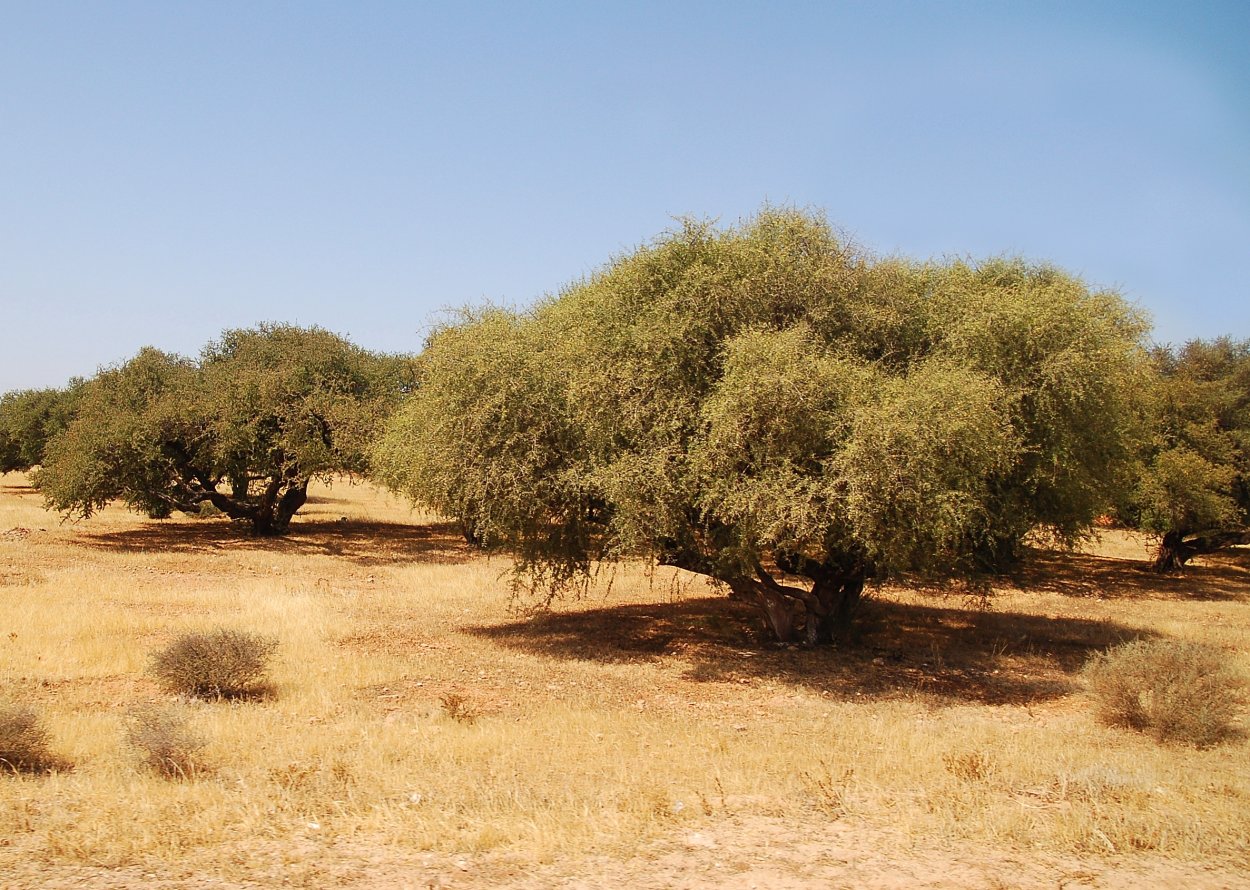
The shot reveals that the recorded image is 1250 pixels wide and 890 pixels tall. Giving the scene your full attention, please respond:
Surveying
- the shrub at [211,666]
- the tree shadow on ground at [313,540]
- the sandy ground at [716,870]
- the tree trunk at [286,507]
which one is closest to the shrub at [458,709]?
the shrub at [211,666]

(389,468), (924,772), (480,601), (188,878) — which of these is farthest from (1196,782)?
(480,601)

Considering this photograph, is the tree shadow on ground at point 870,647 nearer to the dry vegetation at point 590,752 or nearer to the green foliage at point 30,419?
the dry vegetation at point 590,752

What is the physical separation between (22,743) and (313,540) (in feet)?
86.8

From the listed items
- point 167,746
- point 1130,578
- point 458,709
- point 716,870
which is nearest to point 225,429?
point 458,709

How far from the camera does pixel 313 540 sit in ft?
113

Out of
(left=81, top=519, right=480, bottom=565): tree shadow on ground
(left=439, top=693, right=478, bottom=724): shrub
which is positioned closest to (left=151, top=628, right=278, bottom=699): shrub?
(left=439, top=693, right=478, bottom=724): shrub

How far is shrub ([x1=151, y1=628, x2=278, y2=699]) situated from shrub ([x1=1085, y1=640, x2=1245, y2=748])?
41.4ft

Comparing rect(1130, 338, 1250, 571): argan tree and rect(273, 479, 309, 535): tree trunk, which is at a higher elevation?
rect(1130, 338, 1250, 571): argan tree

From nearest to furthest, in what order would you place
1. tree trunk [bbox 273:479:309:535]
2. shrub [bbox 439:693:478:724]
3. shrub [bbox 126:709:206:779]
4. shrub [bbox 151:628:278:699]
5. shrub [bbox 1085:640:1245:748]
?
shrub [bbox 126:709:206:779] → shrub [bbox 1085:640:1245:748] → shrub [bbox 439:693:478:724] → shrub [bbox 151:628:278:699] → tree trunk [bbox 273:479:309:535]

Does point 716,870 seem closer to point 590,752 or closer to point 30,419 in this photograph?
point 590,752

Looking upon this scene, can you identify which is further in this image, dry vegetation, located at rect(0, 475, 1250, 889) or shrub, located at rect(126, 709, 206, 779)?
shrub, located at rect(126, 709, 206, 779)

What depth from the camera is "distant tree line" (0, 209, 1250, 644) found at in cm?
1348

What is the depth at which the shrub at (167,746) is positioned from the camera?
8500 millimetres

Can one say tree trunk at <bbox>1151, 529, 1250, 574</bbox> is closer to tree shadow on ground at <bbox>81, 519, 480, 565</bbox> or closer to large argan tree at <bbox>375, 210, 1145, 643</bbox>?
large argan tree at <bbox>375, 210, 1145, 643</bbox>
